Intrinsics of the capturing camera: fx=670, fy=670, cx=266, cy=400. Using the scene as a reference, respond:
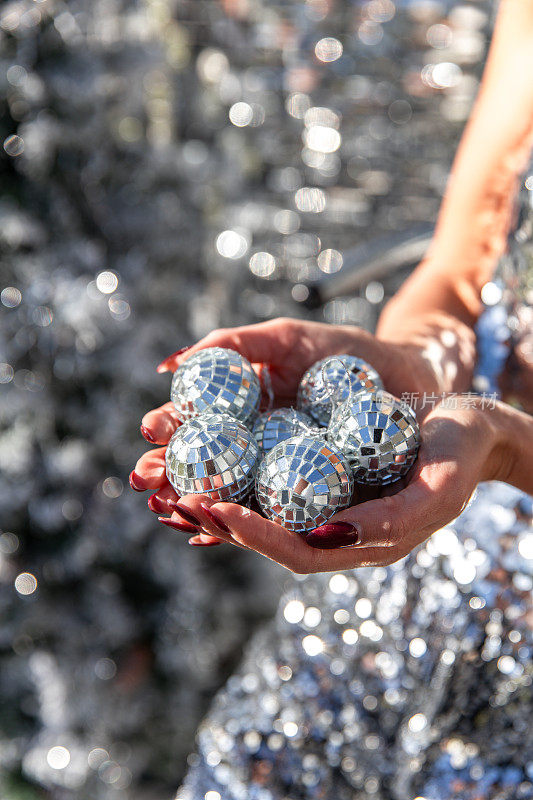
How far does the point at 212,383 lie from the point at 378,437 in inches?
7.5

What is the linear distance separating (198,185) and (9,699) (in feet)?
4.32

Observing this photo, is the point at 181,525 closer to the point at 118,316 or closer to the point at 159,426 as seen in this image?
the point at 159,426

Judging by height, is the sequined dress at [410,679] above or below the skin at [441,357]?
below

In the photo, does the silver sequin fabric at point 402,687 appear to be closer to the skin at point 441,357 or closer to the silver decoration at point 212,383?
the skin at point 441,357

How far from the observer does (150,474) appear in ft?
2.23

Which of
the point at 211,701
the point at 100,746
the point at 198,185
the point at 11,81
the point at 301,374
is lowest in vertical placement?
the point at 211,701

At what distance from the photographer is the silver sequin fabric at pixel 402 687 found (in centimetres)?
80

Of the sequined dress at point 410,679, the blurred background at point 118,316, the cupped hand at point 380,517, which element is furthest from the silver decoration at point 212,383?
the blurred background at point 118,316

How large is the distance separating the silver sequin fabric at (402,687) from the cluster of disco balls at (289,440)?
8.7 inches

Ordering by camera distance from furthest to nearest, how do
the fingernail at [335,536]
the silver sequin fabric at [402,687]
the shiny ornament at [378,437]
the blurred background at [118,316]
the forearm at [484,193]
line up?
the blurred background at [118,316]
the forearm at [484,193]
the silver sequin fabric at [402,687]
the shiny ornament at [378,437]
the fingernail at [335,536]

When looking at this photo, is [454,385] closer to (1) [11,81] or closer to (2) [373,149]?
(1) [11,81]

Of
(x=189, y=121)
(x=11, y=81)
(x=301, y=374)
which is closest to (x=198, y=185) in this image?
(x=189, y=121)

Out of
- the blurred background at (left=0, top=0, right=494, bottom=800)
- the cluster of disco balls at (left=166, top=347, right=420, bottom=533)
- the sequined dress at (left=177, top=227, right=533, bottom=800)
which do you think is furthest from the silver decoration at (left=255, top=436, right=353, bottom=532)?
the blurred background at (left=0, top=0, right=494, bottom=800)

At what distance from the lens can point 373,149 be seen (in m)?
2.40
